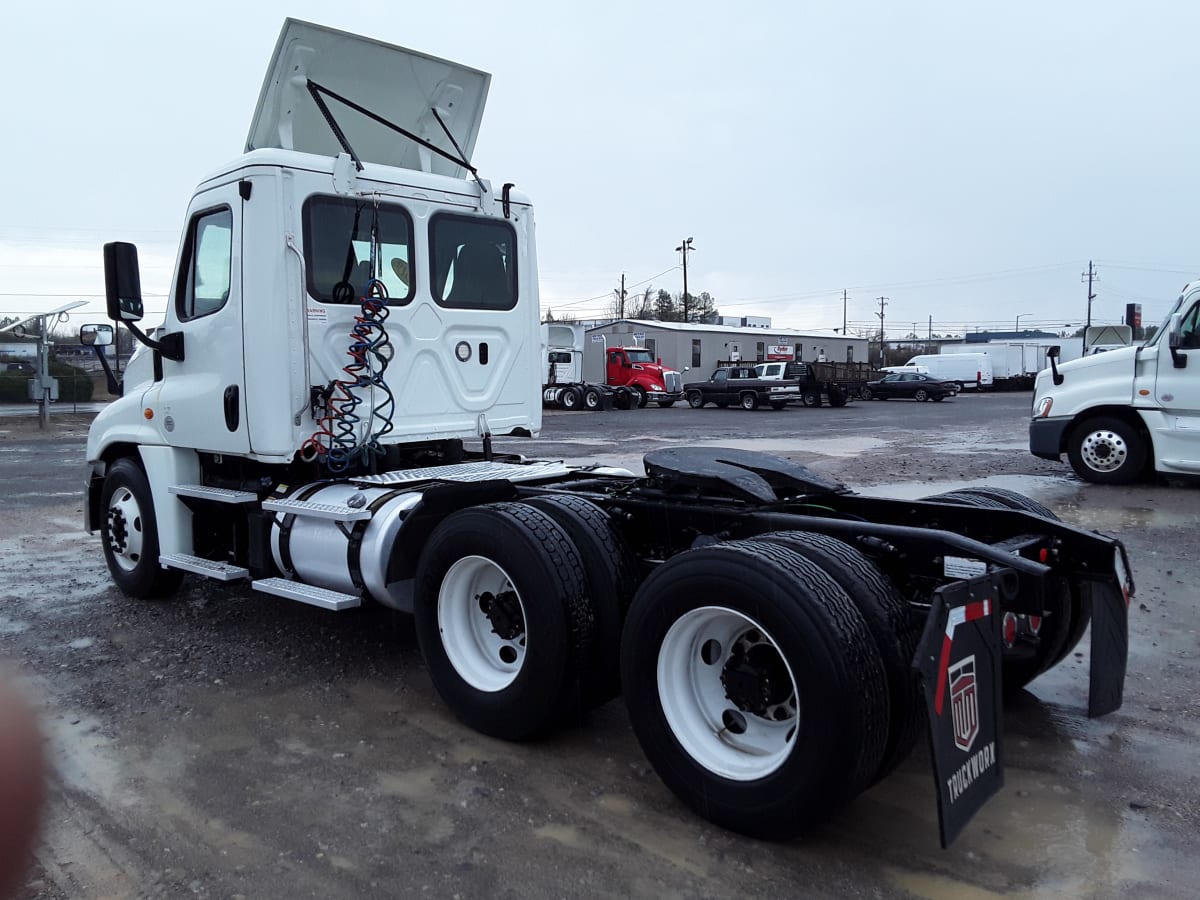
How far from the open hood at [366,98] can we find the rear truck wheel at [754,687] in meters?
3.98

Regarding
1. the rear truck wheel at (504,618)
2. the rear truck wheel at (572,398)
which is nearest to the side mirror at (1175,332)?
the rear truck wheel at (504,618)

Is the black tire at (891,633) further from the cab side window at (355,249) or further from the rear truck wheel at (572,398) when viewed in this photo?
the rear truck wheel at (572,398)

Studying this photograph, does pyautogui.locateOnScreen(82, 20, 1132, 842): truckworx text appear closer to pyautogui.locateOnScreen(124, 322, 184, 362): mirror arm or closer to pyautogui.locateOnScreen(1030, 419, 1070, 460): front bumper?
pyautogui.locateOnScreen(124, 322, 184, 362): mirror arm

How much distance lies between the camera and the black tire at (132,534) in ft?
21.0

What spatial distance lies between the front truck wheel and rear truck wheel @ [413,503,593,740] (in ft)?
6.00

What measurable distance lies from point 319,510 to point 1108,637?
381 cm

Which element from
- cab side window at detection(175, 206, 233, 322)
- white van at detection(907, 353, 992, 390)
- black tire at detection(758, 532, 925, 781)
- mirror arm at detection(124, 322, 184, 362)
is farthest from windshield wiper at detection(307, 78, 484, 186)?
white van at detection(907, 353, 992, 390)

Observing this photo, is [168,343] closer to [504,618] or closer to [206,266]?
[206,266]

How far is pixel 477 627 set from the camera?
4.53 m

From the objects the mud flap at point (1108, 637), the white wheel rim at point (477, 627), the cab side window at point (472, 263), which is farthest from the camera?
the cab side window at point (472, 263)

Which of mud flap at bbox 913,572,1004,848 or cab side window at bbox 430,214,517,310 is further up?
cab side window at bbox 430,214,517,310

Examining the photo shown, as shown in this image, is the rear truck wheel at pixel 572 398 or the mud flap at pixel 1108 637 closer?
the mud flap at pixel 1108 637

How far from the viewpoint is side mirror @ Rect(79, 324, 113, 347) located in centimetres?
607

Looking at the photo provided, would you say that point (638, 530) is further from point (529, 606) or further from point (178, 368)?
point (178, 368)
